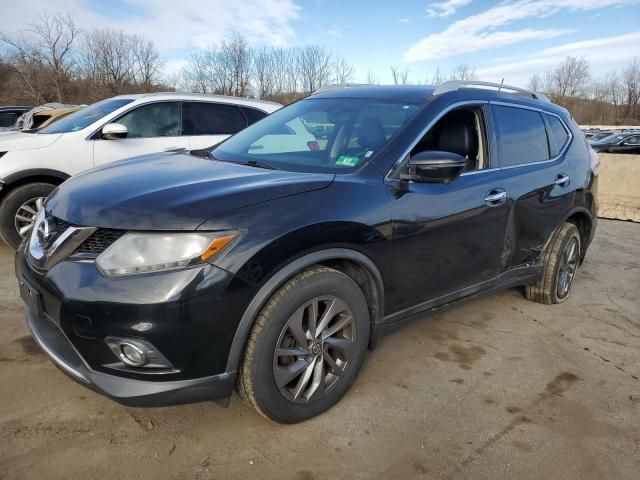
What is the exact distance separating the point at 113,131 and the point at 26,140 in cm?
90

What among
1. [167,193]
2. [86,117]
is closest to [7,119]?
[86,117]

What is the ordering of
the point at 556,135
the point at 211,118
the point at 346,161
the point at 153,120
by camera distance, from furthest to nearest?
the point at 211,118 < the point at 153,120 < the point at 556,135 < the point at 346,161

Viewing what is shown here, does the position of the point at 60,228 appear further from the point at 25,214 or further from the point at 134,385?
the point at 25,214

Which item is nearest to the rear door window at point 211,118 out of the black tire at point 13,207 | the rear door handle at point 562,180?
the black tire at point 13,207

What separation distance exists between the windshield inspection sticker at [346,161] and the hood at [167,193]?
0.67 feet

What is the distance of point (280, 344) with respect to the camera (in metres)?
2.28

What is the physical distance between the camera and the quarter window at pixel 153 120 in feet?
19.5

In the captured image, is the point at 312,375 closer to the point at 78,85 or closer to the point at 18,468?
the point at 18,468

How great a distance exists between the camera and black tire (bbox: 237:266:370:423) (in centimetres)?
218

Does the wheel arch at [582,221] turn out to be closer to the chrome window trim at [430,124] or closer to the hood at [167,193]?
the chrome window trim at [430,124]

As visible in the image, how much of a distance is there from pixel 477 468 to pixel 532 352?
1446mm

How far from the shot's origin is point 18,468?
211 centimetres

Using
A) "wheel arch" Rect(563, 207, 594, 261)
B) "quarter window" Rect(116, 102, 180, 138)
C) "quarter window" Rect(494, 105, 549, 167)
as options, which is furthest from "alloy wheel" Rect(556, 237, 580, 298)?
"quarter window" Rect(116, 102, 180, 138)

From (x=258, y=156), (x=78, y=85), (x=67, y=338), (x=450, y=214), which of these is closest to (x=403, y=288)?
(x=450, y=214)
